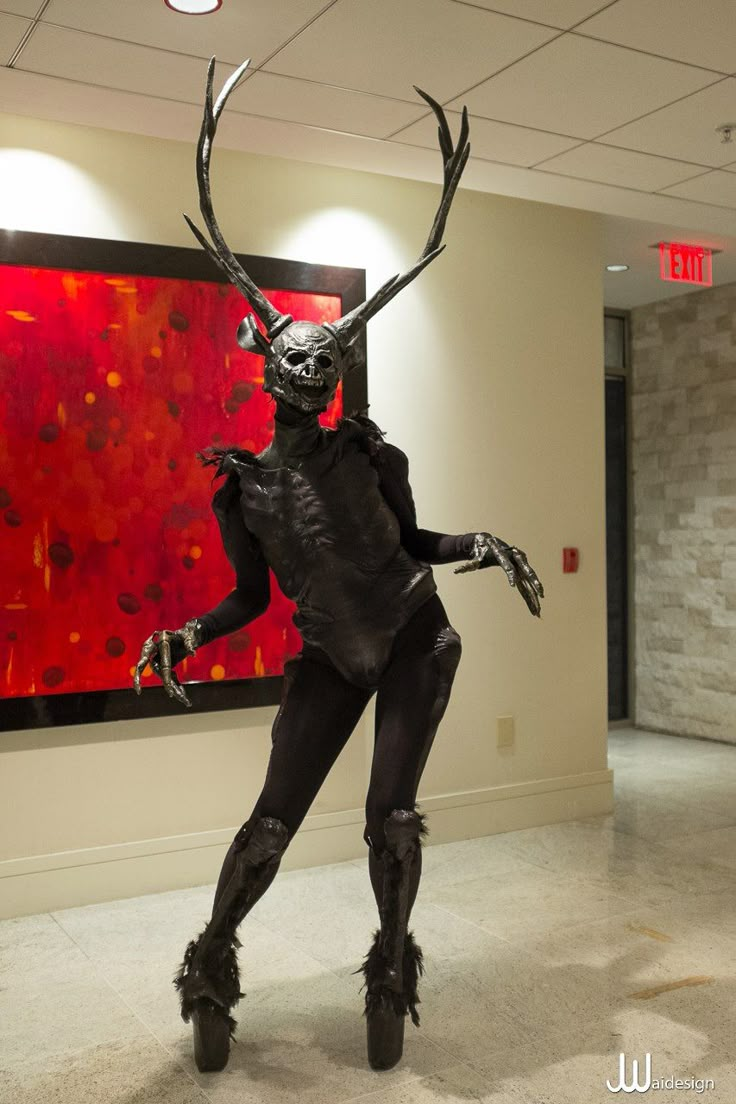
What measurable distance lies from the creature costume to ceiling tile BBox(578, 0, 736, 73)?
0.56 m

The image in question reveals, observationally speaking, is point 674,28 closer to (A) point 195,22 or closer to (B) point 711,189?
(A) point 195,22

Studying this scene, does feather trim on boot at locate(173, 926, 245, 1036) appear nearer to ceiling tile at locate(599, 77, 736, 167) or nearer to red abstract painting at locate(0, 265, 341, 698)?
red abstract painting at locate(0, 265, 341, 698)

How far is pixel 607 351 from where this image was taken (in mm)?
7250

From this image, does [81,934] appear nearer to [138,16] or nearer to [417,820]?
[417,820]

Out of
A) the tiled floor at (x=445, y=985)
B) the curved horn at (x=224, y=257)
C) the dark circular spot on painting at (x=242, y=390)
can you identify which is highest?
the curved horn at (x=224, y=257)

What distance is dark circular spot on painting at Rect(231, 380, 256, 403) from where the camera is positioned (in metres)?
4.19

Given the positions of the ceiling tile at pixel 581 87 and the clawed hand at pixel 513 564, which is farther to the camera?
the ceiling tile at pixel 581 87

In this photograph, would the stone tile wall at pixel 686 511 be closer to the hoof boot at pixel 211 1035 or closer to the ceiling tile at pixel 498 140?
the ceiling tile at pixel 498 140

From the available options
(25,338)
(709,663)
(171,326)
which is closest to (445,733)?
(171,326)

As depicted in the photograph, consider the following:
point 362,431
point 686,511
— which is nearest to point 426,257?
point 362,431

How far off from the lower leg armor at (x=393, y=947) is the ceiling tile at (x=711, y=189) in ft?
9.69

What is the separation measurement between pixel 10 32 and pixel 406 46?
1.06m

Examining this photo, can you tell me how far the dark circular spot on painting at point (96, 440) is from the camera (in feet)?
12.9

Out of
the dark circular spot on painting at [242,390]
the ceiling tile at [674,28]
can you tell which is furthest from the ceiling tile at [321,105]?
the dark circular spot on painting at [242,390]
